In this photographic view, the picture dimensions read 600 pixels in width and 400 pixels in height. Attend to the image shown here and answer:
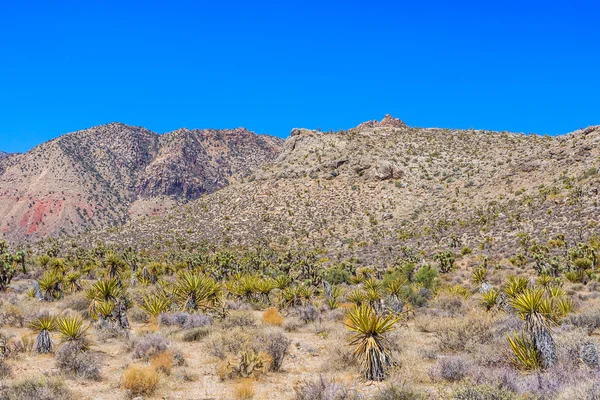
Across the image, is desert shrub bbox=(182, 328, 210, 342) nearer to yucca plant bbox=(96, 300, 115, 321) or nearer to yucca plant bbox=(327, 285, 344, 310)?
yucca plant bbox=(96, 300, 115, 321)

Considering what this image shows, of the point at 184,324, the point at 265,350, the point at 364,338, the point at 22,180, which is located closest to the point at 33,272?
the point at 184,324

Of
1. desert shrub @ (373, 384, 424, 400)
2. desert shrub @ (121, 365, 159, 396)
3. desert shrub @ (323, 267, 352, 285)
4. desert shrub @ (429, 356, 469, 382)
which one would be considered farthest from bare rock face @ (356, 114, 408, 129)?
desert shrub @ (373, 384, 424, 400)

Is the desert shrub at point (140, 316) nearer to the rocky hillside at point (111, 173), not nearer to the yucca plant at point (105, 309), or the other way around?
the yucca plant at point (105, 309)

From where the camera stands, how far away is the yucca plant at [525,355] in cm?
934

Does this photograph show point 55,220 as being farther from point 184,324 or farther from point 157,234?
point 184,324

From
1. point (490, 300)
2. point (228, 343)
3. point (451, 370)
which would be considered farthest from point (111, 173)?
point (451, 370)

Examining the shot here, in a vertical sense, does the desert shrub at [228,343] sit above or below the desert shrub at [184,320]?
below

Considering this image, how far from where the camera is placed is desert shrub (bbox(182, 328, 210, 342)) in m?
15.4

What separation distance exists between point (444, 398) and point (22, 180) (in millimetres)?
146490

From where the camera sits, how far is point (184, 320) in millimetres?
17281

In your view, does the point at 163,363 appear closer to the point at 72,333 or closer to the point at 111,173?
the point at 72,333

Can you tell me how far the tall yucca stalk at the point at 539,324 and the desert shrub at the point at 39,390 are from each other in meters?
10.7

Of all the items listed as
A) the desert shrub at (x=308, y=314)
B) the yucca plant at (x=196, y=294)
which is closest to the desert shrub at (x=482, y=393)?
the desert shrub at (x=308, y=314)

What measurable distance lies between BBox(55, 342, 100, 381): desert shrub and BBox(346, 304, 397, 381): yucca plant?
6.99 meters
